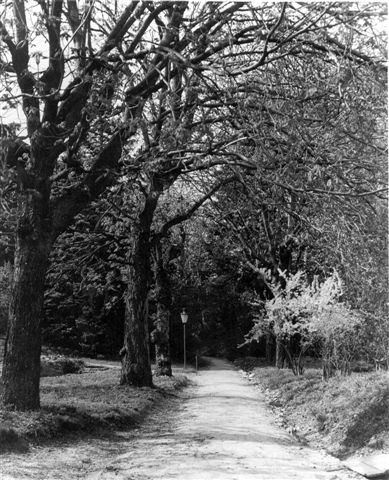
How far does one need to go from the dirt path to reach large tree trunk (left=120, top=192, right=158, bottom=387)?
4086 mm

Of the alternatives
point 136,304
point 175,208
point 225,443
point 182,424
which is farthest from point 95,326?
point 225,443

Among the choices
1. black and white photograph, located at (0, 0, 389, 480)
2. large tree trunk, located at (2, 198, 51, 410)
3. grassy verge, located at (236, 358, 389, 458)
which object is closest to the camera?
black and white photograph, located at (0, 0, 389, 480)

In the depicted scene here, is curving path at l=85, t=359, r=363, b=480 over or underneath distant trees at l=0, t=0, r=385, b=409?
underneath

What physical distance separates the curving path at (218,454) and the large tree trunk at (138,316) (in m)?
3.33

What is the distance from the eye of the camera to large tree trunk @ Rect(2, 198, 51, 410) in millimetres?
9328

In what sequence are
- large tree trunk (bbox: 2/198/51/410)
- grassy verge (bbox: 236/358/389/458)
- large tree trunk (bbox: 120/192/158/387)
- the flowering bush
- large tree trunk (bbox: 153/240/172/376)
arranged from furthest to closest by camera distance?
large tree trunk (bbox: 153/240/172/376)
large tree trunk (bbox: 120/192/158/387)
the flowering bush
large tree trunk (bbox: 2/198/51/410)
grassy verge (bbox: 236/358/389/458)

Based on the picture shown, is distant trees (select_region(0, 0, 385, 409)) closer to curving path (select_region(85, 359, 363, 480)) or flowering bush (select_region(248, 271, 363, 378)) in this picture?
curving path (select_region(85, 359, 363, 480))

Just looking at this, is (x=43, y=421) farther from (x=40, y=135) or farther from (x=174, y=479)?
(x=40, y=135)

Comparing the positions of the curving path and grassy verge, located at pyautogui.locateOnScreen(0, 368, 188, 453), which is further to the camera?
grassy verge, located at pyautogui.locateOnScreen(0, 368, 188, 453)

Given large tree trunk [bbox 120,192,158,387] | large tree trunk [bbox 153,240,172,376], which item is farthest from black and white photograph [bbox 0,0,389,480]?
large tree trunk [bbox 153,240,172,376]

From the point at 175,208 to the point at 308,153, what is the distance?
13291 mm

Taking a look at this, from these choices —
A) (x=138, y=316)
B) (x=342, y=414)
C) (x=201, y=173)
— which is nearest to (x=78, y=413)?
(x=342, y=414)

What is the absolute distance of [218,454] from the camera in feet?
26.4

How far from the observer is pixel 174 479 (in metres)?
6.68
